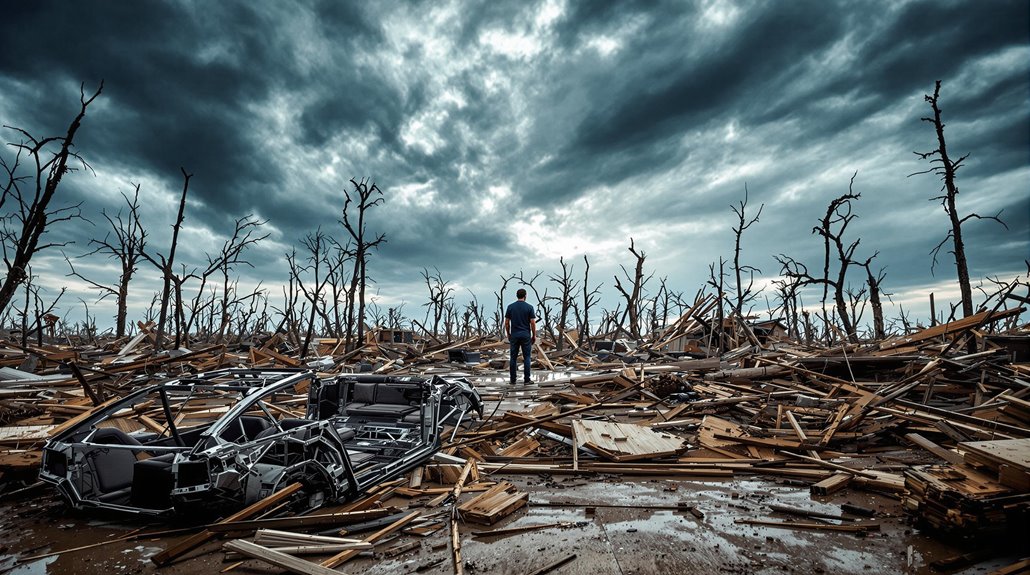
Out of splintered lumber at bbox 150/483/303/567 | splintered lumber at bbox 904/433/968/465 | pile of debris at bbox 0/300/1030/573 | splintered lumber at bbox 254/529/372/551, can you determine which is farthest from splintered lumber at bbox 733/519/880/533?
splintered lumber at bbox 150/483/303/567

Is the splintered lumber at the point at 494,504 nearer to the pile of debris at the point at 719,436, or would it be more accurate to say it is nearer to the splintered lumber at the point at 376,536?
the pile of debris at the point at 719,436

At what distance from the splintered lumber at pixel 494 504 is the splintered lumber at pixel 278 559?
4.69ft

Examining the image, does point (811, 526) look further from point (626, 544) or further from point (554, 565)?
point (554, 565)

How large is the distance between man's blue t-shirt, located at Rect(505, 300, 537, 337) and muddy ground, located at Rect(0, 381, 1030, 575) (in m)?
8.57

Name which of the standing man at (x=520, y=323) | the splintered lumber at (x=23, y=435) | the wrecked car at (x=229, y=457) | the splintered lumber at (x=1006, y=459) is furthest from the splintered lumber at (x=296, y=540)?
the standing man at (x=520, y=323)

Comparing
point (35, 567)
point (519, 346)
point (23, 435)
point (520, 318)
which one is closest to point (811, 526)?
point (35, 567)

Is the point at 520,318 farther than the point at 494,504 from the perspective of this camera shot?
Yes

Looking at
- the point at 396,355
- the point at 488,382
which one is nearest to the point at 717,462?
the point at 488,382

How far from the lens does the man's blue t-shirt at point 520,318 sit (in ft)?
45.2

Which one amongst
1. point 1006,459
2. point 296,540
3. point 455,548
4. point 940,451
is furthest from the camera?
point 940,451

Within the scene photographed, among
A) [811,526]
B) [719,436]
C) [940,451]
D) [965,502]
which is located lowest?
[811,526]

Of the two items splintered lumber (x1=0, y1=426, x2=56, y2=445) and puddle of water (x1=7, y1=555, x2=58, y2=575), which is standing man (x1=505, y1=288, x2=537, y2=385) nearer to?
splintered lumber (x1=0, y1=426, x2=56, y2=445)

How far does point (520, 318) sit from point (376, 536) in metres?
9.75

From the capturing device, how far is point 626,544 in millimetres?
4008
